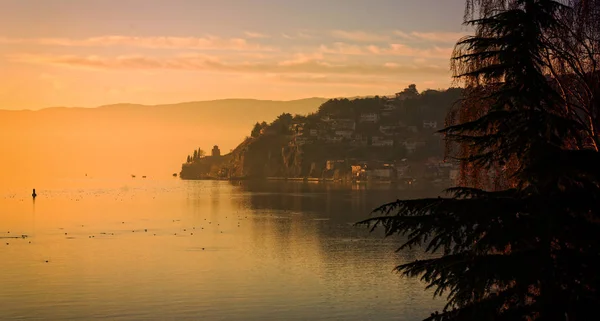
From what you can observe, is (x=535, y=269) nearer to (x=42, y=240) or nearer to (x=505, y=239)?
(x=505, y=239)

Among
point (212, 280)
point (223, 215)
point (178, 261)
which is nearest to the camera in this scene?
point (212, 280)

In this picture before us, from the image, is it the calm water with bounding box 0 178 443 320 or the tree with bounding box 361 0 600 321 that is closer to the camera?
the tree with bounding box 361 0 600 321

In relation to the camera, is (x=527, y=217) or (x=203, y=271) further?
(x=203, y=271)

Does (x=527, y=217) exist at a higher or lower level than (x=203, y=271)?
higher

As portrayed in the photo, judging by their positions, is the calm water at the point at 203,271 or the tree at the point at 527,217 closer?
the tree at the point at 527,217

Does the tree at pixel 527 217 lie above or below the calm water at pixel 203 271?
above

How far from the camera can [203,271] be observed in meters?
64.2

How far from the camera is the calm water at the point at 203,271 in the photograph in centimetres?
4666

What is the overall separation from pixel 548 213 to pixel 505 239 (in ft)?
2.68

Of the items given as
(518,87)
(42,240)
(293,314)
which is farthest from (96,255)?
(518,87)

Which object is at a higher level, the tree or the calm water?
the tree

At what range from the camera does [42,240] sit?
91.2 metres

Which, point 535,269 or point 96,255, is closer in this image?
point 535,269

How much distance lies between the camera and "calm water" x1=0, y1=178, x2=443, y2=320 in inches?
1837
